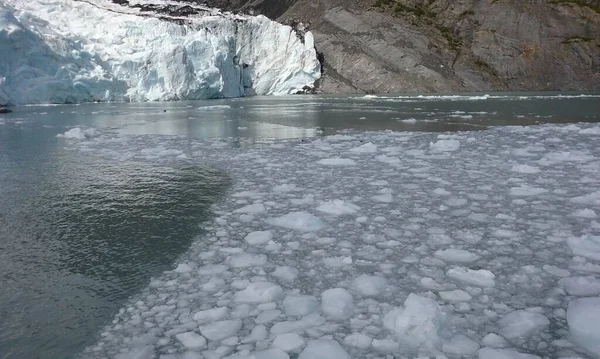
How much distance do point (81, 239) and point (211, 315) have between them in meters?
1.89

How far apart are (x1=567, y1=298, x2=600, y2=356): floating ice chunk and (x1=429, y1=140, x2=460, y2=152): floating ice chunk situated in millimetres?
5294

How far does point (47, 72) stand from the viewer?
90.0 ft

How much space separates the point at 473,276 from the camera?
2656 millimetres

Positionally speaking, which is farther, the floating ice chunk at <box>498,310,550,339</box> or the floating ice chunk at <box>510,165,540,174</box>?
the floating ice chunk at <box>510,165,540,174</box>

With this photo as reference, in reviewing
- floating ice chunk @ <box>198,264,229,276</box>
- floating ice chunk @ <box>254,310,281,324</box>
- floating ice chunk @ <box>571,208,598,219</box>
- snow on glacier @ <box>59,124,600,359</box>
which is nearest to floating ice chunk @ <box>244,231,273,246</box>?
snow on glacier @ <box>59,124,600,359</box>

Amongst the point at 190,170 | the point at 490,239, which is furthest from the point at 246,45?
the point at 490,239

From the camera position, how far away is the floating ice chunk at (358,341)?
6.55 ft

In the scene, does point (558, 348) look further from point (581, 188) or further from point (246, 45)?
point (246, 45)

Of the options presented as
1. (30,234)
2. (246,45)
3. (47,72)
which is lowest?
(30,234)

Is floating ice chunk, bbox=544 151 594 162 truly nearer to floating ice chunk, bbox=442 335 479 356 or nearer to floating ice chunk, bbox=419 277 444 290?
floating ice chunk, bbox=419 277 444 290

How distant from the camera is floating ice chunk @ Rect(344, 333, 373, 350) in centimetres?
200

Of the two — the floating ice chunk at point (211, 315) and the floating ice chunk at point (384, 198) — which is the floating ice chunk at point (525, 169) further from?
the floating ice chunk at point (211, 315)

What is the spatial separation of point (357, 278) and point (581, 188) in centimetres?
343

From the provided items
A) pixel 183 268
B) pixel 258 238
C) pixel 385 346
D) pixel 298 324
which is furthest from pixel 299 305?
pixel 258 238
